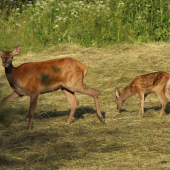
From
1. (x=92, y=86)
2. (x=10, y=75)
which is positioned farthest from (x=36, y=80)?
(x=92, y=86)

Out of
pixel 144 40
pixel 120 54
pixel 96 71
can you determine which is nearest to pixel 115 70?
pixel 96 71

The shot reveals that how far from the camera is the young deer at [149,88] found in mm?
6828

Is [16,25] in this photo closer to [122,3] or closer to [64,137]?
[122,3]

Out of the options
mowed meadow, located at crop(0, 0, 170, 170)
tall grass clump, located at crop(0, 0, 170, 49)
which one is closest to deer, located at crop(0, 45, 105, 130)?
mowed meadow, located at crop(0, 0, 170, 170)

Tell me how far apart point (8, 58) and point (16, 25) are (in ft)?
27.4

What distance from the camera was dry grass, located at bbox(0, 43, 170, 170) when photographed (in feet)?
13.8

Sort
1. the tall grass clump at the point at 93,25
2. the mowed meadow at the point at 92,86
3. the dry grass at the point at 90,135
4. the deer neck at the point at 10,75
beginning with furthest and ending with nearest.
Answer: the tall grass clump at the point at 93,25 < the deer neck at the point at 10,75 < the mowed meadow at the point at 92,86 < the dry grass at the point at 90,135

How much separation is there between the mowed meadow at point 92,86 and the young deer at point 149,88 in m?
0.23

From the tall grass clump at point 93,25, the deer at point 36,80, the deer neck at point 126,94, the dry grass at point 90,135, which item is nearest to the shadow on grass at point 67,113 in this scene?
the dry grass at point 90,135

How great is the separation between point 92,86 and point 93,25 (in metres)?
4.40

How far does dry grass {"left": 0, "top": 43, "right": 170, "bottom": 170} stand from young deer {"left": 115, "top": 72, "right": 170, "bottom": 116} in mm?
221

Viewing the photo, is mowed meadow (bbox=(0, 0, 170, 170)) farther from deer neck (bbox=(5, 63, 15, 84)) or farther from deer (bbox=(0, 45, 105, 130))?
deer neck (bbox=(5, 63, 15, 84))

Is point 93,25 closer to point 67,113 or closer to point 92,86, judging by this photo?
point 92,86

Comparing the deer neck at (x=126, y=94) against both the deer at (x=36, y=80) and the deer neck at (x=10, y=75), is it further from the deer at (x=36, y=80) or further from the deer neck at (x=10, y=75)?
the deer neck at (x=10, y=75)
